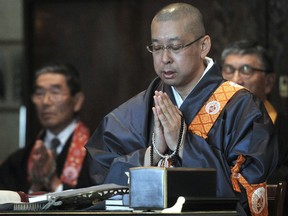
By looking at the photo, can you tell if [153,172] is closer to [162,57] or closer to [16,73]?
[162,57]

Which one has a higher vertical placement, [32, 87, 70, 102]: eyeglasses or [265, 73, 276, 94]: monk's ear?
[265, 73, 276, 94]: monk's ear

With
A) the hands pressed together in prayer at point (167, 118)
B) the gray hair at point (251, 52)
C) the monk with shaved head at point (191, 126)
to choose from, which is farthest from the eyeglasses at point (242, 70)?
the hands pressed together in prayer at point (167, 118)

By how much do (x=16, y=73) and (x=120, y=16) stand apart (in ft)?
2.98

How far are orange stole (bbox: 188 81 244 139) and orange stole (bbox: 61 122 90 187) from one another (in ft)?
6.65

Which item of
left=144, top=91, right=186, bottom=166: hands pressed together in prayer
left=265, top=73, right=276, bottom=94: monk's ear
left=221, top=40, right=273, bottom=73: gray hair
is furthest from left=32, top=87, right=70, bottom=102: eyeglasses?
left=144, top=91, right=186, bottom=166: hands pressed together in prayer

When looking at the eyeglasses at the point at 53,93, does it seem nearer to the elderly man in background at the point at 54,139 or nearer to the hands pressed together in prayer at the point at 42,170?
the elderly man in background at the point at 54,139

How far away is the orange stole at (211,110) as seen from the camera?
421 centimetres

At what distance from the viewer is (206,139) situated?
4.16 metres

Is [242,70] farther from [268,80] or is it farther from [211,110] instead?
[211,110]

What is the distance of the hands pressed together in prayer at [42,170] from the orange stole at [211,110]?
2132 mm

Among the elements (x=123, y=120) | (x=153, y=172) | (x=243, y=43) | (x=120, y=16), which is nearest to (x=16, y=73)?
(x=120, y=16)

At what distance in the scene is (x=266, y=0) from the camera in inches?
274

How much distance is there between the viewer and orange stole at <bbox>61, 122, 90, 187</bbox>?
625 cm

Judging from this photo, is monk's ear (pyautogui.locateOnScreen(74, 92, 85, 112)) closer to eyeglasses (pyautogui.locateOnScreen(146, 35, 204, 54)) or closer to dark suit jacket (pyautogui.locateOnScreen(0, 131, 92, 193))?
dark suit jacket (pyautogui.locateOnScreen(0, 131, 92, 193))
